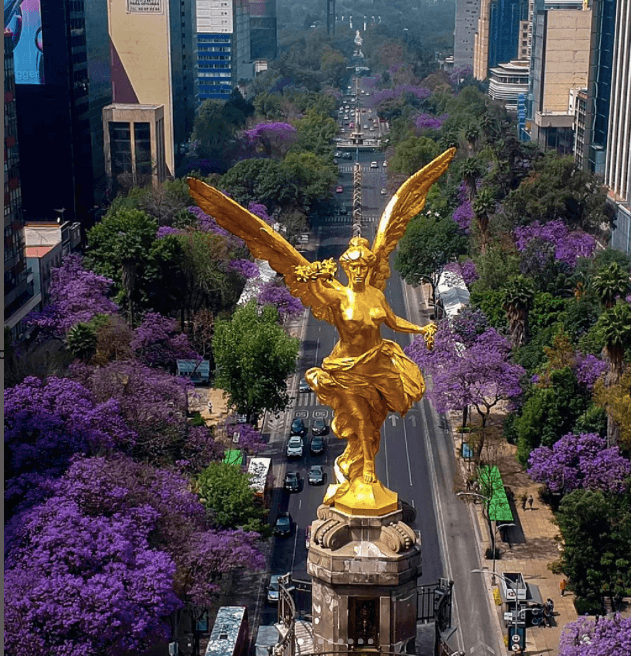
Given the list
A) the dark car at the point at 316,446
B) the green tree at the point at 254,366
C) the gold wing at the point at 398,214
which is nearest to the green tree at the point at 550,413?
the dark car at the point at 316,446

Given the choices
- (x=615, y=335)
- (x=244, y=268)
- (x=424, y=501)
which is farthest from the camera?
(x=244, y=268)

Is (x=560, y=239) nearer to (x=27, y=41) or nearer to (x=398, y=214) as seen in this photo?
(x=27, y=41)

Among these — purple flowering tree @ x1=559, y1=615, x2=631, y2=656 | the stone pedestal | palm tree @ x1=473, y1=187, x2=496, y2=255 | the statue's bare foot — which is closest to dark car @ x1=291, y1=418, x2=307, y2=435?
palm tree @ x1=473, y1=187, x2=496, y2=255

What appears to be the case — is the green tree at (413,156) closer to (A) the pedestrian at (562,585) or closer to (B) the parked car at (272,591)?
(A) the pedestrian at (562,585)

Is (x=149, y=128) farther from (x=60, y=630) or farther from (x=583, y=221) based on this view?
(x=60, y=630)

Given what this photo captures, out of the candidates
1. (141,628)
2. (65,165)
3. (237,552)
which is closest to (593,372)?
(237,552)

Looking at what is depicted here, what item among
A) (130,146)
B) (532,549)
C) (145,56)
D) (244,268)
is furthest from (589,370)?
(145,56)

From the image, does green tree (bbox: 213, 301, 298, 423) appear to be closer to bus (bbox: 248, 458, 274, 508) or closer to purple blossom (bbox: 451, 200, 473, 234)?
bus (bbox: 248, 458, 274, 508)
